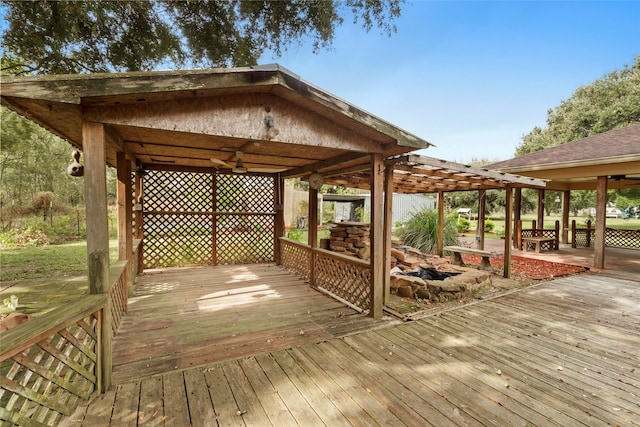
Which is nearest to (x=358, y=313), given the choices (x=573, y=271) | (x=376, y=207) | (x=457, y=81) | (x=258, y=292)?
(x=376, y=207)

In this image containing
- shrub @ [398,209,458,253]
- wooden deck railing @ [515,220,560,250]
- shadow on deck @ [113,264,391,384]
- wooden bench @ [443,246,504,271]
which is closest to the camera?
shadow on deck @ [113,264,391,384]

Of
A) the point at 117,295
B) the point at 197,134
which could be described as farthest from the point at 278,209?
the point at 197,134

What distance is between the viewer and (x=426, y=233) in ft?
29.0

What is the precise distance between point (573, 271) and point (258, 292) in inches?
284

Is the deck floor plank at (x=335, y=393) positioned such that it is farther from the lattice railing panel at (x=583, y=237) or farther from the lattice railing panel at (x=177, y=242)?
the lattice railing panel at (x=583, y=237)

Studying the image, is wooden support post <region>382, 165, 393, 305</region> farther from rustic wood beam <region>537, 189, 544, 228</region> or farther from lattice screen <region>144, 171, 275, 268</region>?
rustic wood beam <region>537, 189, 544, 228</region>

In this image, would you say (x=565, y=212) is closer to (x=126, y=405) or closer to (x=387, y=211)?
(x=387, y=211)

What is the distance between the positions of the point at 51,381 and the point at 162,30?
648 cm

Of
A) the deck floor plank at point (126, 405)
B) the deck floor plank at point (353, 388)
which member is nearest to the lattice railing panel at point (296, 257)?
the deck floor plank at point (353, 388)

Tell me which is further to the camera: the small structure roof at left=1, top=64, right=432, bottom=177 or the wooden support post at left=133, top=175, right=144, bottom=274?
the wooden support post at left=133, top=175, right=144, bottom=274

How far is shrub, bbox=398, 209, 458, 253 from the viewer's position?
8.61 meters

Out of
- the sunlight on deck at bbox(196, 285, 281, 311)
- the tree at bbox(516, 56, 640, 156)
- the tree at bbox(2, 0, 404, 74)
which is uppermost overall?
the tree at bbox(516, 56, 640, 156)

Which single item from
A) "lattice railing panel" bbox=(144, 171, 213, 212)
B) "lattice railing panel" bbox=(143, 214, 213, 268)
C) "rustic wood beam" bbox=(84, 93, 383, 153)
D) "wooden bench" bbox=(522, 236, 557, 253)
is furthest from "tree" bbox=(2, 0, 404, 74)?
"wooden bench" bbox=(522, 236, 557, 253)

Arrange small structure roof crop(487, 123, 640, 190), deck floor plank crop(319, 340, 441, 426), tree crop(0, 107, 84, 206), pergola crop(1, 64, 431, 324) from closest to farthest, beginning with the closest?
1. deck floor plank crop(319, 340, 441, 426)
2. pergola crop(1, 64, 431, 324)
3. small structure roof crop(487, 123, 640, 190)
4. tree crop(0, 107, 84, 206)
